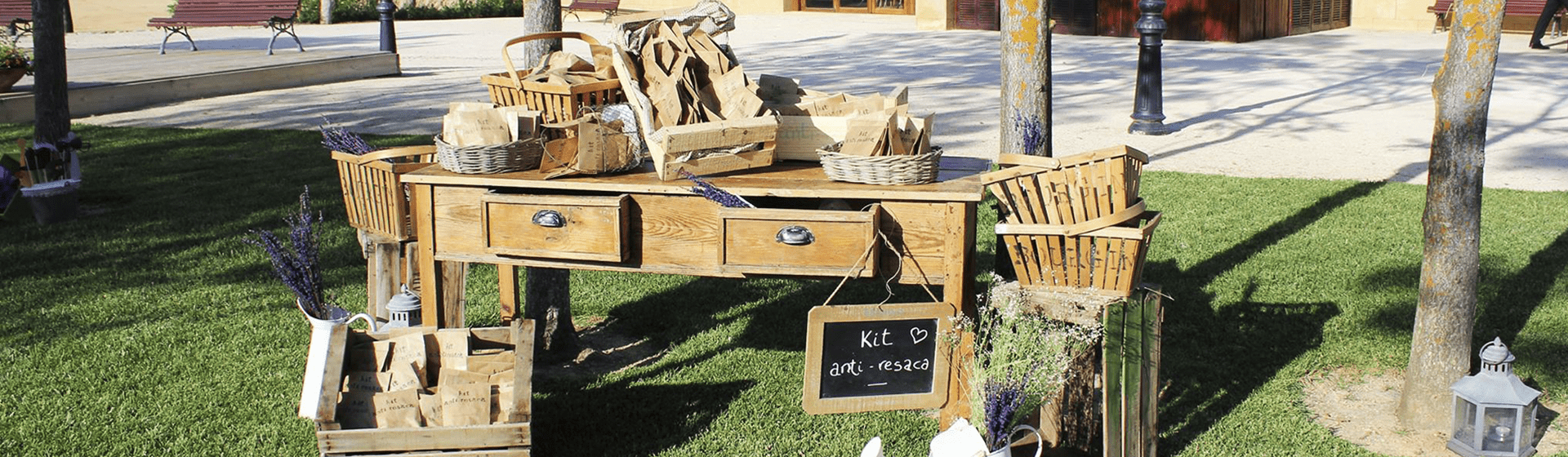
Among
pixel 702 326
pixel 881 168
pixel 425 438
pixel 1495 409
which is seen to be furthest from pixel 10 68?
pixel 1495 409

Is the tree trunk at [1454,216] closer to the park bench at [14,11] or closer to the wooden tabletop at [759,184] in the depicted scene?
A: the wooden tabletop at [759,184]

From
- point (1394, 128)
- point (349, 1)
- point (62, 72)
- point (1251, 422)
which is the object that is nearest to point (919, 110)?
point (1394, 128)

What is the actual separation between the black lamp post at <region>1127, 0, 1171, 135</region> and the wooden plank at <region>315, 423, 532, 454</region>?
750 centimetres

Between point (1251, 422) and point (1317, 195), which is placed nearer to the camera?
point (1251, 422)

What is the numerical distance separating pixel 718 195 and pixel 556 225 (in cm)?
48

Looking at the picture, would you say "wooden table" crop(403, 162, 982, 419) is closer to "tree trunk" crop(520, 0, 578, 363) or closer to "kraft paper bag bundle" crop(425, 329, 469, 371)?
"kraft paper bag bundle" crop(425, 329, 469, 371)

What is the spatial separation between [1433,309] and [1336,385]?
555 mm

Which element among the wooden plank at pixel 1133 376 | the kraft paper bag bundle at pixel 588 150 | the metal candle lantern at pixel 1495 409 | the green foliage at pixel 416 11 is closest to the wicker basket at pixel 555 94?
the kraft paper bag bundle at pixel 588 150

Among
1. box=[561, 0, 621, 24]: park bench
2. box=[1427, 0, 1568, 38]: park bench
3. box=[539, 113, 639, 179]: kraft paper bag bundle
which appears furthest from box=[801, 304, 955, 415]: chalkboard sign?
box=[561, 0, 621, 24]: park bench

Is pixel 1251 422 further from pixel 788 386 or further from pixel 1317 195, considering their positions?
pixel 1317 195

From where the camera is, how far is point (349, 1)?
83.9 ft

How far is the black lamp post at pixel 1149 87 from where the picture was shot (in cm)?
1004

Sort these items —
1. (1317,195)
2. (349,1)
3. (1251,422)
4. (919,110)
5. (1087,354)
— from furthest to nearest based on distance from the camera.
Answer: (349,1) < (919,110) < (1317,195) < (1251,422) < (1087,354)

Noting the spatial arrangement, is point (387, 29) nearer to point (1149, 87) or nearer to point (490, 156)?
point (1149, 87)
